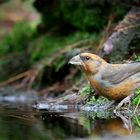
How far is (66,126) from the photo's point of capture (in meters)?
6.04

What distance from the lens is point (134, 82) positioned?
21.6 feet

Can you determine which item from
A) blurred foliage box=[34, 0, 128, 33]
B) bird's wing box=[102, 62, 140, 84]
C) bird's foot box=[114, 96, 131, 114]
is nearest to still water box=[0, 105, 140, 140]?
bird's foot box=[114, 96, 131, 114]

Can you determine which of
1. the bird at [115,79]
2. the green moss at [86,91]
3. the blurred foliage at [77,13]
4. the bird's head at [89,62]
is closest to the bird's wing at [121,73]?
the bird at [115,79]

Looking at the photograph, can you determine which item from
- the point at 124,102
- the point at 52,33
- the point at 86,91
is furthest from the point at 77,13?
the point at 124,102

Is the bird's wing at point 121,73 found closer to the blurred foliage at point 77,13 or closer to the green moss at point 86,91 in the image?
the green moss at point 86,91

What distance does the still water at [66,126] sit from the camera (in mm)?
5285

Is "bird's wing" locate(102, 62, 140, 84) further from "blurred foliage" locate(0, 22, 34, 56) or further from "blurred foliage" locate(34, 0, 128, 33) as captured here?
"blurred foliage" locate(0, 22, 34, 56)

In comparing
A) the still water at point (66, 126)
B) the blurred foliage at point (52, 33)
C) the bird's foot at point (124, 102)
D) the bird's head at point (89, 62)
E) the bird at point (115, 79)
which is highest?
the blurred foliage at point (52, 33)

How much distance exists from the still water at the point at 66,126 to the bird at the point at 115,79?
0.96 feet

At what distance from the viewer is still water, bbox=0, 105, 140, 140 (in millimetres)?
5285

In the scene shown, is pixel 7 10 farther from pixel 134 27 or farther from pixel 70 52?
pixel 134 27

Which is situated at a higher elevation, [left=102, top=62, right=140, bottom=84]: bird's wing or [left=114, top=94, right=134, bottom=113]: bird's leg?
[left=102, top=62, right=140, bottom=84]: bird's wing

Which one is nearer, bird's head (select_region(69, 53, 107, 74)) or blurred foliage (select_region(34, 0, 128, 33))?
bird's head (select_region(69, 53, 107, 74))

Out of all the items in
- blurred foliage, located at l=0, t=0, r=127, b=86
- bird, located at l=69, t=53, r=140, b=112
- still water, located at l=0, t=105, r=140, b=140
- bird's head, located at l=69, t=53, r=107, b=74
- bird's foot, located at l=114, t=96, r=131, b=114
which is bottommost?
still water, located at l=0, t=105, r=140, b=140
